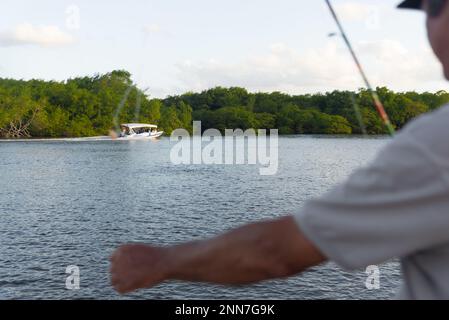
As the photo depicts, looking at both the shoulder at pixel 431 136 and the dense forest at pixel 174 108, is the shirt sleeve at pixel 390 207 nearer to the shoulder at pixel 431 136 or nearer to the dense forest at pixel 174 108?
the shoulder at pixel 431 136

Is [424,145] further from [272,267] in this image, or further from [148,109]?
[148,109]

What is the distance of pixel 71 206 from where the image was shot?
25531mm

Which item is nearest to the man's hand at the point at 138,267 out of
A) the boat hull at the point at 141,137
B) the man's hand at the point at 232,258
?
the man's hand at the point at 232,258

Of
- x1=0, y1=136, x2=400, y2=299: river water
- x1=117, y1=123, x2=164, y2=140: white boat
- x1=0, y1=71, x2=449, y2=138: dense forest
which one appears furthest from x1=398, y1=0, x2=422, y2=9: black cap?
x1=117, y1=123, x2=164, y2=140: white boat

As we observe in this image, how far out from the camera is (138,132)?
92.4m

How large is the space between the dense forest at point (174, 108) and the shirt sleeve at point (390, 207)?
7646 centimetres

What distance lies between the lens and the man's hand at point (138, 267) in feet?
3.96

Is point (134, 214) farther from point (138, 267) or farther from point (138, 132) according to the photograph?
point (138, 132)

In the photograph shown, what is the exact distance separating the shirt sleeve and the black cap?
1.38 feet

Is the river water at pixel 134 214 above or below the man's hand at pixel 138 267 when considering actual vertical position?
below

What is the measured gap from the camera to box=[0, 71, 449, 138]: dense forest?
92.4m

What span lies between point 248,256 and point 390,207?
0.30 metres

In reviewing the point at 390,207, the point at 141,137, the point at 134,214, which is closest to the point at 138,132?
the point at 141,137
